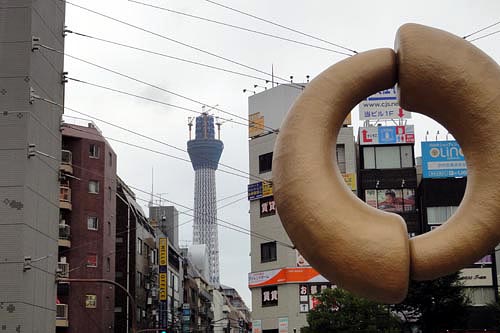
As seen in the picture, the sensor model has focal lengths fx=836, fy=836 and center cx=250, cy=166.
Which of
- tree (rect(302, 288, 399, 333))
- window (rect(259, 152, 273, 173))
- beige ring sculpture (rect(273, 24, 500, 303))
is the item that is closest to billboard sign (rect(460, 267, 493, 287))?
tree (rect(302, 288, 399, 333))

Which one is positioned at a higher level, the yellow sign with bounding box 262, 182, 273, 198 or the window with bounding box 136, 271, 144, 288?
the yellow sign with bounding box 262, 182, 273, 198

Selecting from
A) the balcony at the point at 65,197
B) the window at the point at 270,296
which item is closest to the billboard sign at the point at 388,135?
the window at the point at 270,296

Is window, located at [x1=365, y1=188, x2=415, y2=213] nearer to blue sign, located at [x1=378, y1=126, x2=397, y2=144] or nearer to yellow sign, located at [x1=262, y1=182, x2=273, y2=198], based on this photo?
blue sign, located at [x1=378, y1=126, x2=397, y2=144]

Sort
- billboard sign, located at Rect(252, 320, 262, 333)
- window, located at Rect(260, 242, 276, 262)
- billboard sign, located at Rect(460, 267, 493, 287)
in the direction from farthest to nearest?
window, located at Rect(260, 242, 276, 262), billboard sign, located at Rect(252, 320, 262, 333), billboard sign, located at Rect(460, 267, 493, 287)

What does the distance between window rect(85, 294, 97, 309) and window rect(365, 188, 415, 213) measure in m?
22.0

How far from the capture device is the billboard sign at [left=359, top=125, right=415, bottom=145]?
65.9 m

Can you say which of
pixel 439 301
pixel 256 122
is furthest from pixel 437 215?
pixel 256 122

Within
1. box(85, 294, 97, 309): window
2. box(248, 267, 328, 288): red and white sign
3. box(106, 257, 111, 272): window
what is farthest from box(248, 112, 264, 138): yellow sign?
box(85, 294, 97, 309): window

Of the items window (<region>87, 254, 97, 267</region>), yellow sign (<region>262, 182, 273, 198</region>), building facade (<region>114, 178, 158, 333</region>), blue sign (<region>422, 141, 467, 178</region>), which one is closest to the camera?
window (<region>87, 254, 97, 267</region>)

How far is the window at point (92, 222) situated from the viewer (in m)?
60.1

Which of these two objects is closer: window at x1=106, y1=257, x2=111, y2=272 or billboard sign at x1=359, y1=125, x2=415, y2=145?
window at x1=106, y1=257, x2=111, y2=272

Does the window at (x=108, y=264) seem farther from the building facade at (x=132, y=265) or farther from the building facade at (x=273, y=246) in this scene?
the building facade at (x=273, y=246)

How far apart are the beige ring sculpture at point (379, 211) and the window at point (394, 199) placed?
51.2 m

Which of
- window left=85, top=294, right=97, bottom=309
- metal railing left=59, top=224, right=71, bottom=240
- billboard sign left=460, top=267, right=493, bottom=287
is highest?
metal railing left=59, top=224, right=71, bottom=240
